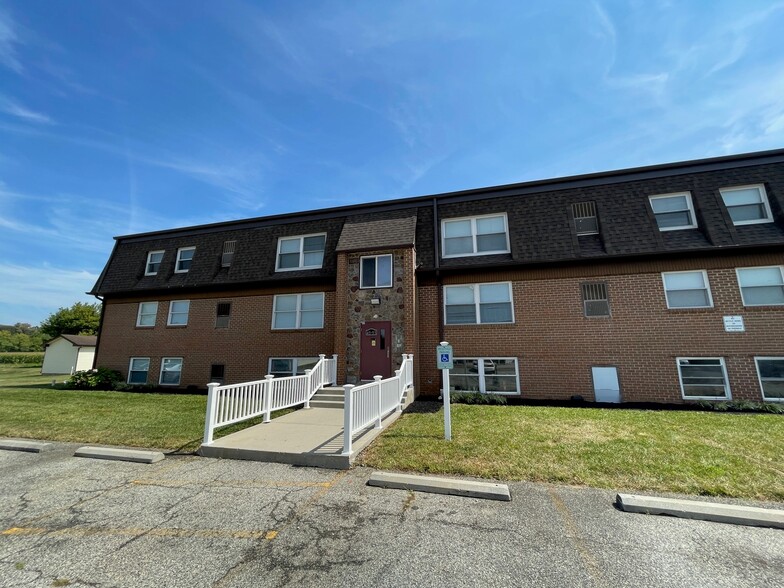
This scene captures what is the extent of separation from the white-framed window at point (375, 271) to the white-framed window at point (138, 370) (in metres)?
11.2

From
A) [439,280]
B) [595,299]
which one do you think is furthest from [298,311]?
[595,299]

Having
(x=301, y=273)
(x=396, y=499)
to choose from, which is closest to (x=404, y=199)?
(x=301, y=273)

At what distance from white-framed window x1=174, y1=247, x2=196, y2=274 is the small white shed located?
2076 centimetres

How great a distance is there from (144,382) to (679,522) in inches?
729

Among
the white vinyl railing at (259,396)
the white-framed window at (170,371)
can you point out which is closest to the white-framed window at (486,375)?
the white vinyl railing at (259,396)

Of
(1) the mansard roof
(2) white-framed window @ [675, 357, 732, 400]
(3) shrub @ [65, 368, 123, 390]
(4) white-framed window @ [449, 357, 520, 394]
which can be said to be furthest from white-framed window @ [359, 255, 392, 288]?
(3) shrub @ [65, 368, 123, 390]

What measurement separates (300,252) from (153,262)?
8458 millimetres

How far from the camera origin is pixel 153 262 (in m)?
17.2

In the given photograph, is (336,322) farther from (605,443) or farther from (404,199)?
(605,443)

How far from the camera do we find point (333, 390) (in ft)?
35.1

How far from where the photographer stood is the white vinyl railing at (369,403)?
18.8 feet

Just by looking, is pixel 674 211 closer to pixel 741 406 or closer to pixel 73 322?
pixel 741 406

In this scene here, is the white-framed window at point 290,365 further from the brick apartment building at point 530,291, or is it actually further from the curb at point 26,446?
the curb at point 26,446

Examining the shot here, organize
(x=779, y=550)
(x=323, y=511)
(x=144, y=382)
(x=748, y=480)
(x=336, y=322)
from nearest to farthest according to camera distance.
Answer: (x=779, y=550) → (x=323, y=511) → (x=748, y=480) → (x=336, y=322) → (x=144, y=382)
